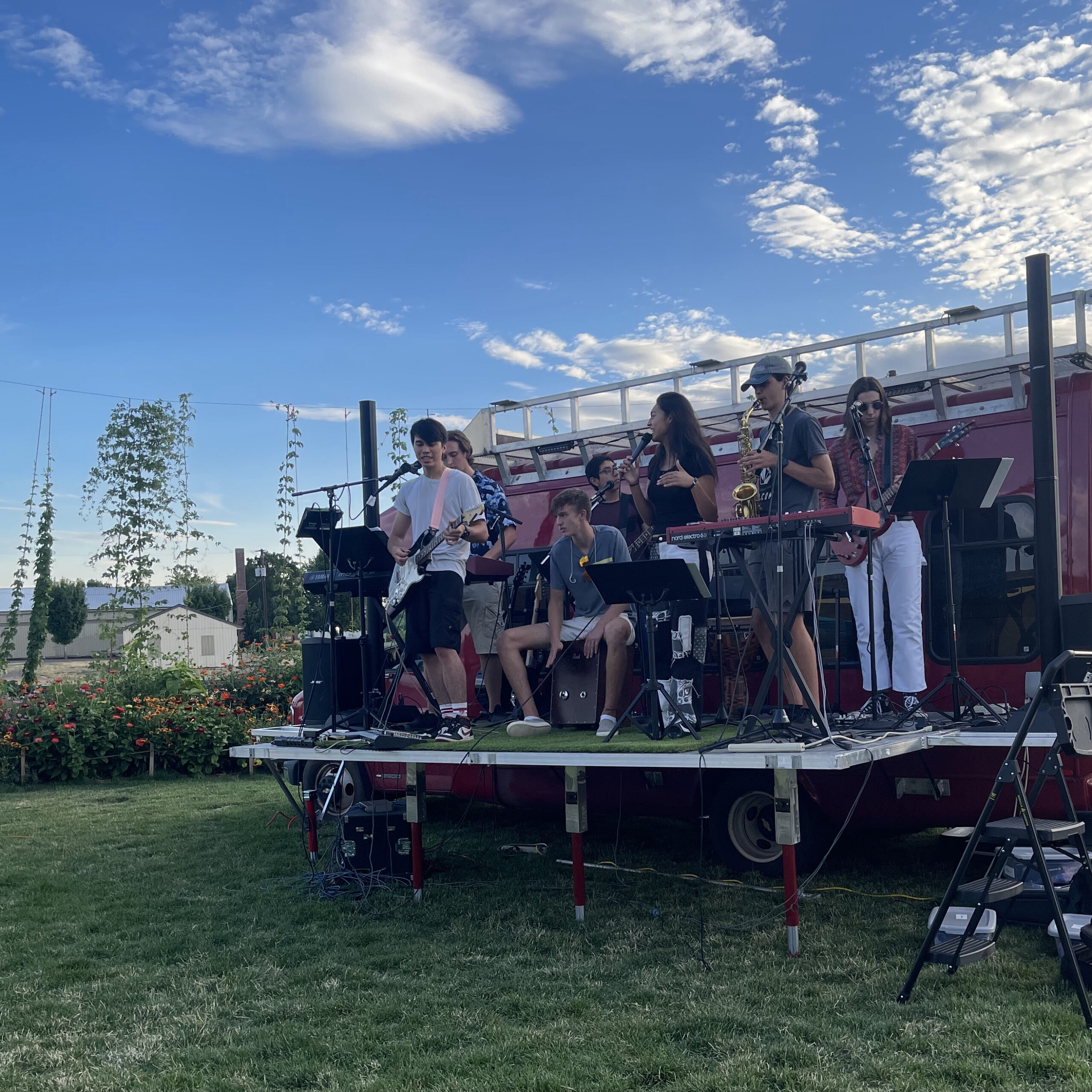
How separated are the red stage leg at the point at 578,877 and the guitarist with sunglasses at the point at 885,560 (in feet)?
5.60

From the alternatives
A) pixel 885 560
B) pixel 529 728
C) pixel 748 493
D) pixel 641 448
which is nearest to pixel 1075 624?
pixel 885 560

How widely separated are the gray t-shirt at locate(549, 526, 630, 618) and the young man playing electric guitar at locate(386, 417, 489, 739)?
46 cm

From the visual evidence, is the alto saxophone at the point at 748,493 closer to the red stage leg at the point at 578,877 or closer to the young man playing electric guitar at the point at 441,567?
→ the young man playing electric guitar at the point at 441,567

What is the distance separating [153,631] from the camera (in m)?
17.4

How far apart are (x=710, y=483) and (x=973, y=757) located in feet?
6.45

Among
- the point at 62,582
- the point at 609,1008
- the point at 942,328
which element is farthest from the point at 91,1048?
the point at 62,582

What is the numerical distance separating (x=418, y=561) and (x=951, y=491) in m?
2.98

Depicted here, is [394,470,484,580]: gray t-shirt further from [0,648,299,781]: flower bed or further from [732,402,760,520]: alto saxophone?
[0,648,299,781]: flower bed

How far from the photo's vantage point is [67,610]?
53.2 meters

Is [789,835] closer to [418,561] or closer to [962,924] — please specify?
[962,924]

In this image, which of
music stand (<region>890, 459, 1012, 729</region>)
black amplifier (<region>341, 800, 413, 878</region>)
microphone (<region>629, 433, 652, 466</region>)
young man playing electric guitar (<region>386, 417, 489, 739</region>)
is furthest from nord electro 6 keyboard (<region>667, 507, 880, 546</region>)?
black amplifier (<region>341, 800, 413, 878</region>)

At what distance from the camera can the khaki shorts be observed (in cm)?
725

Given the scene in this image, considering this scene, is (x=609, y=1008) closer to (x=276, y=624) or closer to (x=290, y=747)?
(x=290, y=747)

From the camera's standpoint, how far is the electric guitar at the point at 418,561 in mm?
6305
